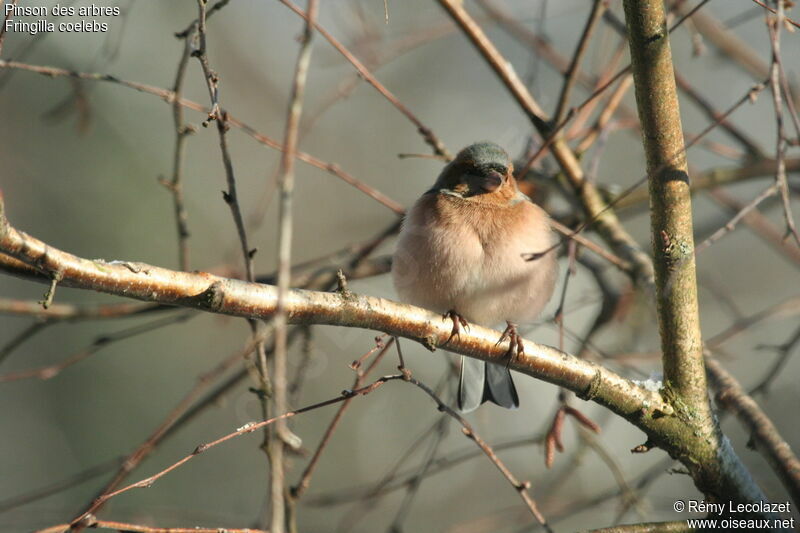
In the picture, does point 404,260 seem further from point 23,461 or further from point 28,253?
point 23,461

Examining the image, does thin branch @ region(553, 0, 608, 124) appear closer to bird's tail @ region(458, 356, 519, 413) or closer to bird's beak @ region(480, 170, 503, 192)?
bird's beak @ region(480, 170, 503, 192)

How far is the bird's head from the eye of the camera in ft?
11.0

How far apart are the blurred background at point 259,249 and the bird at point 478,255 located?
7.32ft

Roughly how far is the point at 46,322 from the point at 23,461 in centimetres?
531

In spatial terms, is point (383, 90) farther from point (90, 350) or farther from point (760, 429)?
point (760, 429)

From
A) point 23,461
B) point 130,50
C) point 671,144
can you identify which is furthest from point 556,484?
point 130,50

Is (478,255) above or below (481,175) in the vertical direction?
below

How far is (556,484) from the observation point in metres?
3.75

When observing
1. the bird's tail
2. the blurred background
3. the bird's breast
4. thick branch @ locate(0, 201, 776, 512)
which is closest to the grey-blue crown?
the bird's breast

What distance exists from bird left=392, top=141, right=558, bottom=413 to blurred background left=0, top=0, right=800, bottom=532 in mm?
2232

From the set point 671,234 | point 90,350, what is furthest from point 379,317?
point 90,350

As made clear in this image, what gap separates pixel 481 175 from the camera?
3.39 meters

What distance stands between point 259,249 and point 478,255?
5434 mm

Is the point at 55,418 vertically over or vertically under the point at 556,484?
over
